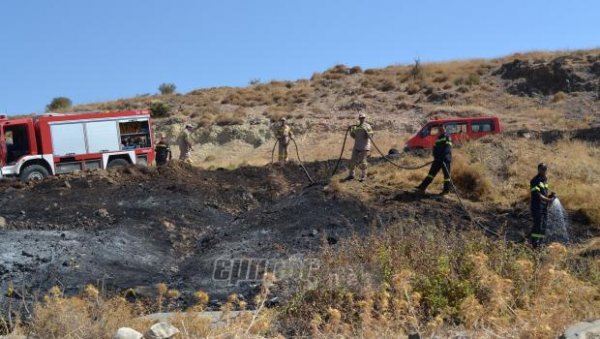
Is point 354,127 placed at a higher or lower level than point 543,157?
higher

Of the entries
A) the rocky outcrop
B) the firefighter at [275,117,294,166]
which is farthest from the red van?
the rocky outcrop

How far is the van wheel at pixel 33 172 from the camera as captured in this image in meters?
21.2

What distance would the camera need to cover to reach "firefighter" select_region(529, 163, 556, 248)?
12.1 meters

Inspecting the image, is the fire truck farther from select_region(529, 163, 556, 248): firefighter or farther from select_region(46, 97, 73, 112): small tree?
select_region(46, 97, 73, 112): small tree

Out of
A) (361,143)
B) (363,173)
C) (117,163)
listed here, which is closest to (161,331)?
(361,143)


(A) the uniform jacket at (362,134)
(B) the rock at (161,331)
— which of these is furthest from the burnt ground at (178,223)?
(B) the rock at (161,331)

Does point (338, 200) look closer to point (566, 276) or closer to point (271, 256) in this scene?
point (271, 256)

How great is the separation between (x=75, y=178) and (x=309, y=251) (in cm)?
807

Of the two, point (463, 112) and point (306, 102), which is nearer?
point (463, 112)

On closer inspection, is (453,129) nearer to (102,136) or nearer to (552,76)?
(102,136)

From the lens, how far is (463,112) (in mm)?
38281

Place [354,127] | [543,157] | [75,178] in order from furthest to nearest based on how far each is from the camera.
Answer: [543,157] → [75,178] → [354,127]

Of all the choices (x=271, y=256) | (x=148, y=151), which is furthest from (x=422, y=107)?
(x=271, y=256)

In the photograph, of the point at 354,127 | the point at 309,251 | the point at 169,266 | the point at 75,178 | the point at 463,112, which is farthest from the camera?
the point at 463,112
